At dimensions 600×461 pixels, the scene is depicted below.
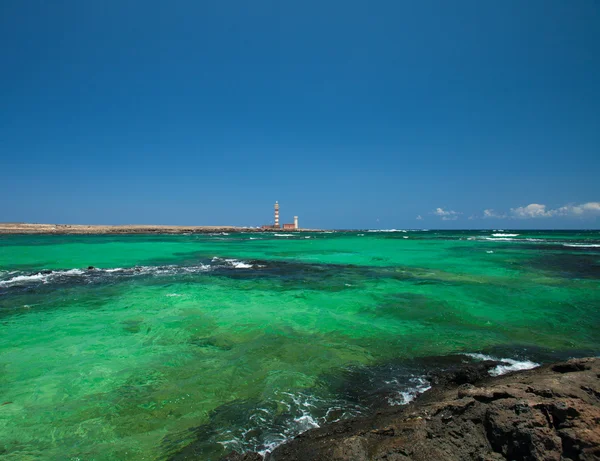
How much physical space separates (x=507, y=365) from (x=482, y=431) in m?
3.14

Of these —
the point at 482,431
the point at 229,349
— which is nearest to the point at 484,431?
the point at 482,431

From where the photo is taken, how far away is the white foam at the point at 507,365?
520 cm

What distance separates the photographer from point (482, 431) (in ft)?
9.73

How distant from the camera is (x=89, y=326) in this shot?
25.4ft

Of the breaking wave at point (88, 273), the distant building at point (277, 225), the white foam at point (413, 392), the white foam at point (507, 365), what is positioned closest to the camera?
the white foam at point (413, 392)

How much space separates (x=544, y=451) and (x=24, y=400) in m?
6.22

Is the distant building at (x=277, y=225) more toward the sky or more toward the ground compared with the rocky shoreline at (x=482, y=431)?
more toward the sky

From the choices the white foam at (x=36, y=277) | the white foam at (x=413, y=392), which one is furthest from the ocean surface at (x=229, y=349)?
the white foam at (x=36, y=277)

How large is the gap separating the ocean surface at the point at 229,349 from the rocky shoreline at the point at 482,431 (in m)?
0.62

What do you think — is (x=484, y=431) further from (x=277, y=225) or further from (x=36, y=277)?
(x=277, y=225)

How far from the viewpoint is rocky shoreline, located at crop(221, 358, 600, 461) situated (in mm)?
2689

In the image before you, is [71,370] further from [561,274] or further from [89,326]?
[561,274]

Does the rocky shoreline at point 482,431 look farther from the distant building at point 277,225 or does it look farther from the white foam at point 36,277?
the distant building at point 277,225

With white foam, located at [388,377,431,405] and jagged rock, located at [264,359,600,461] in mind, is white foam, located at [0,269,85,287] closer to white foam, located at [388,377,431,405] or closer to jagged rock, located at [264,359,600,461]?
jagged rock, located at [264,359,600,461]
